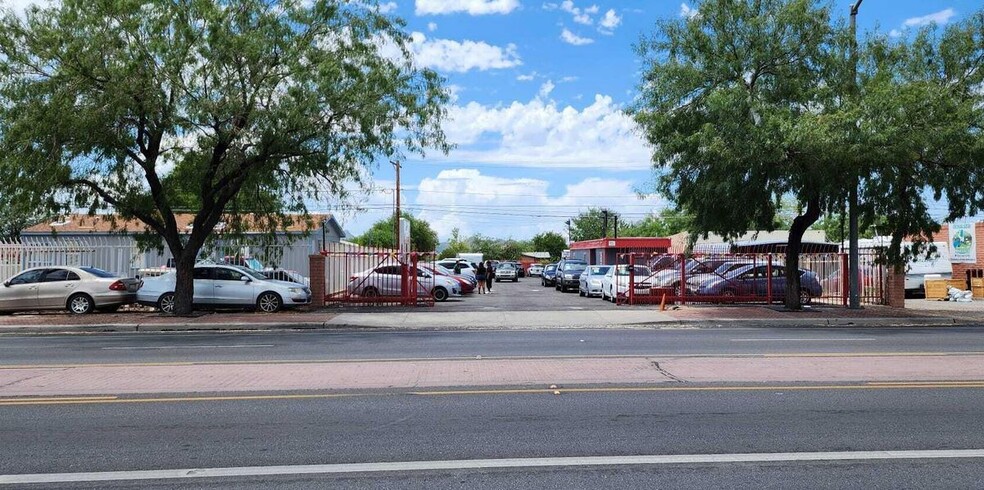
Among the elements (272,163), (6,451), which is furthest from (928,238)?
(6,451)

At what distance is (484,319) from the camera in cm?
2039

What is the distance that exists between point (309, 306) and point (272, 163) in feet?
16.9

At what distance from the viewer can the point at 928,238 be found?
2173 centimetres

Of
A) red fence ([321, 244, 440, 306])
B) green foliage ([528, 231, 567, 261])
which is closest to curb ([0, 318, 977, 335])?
red fence ([321, 244, 440, 306])

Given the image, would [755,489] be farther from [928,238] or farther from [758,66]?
[928,238]

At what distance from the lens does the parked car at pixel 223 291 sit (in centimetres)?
2242

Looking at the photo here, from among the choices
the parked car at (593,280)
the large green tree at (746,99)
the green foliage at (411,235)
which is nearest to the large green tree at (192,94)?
the large green tree at (746,99)

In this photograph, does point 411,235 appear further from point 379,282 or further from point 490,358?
point 490,358

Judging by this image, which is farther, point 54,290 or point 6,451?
point 54,290

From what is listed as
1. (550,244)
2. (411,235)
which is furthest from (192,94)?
(550,244)

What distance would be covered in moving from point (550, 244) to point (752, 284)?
102m

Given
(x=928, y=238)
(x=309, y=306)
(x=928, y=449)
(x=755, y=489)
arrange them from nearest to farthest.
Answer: (x=755, y=489) < (x=928, y=449) < (x=928, y=238) < (x=309, y=306)

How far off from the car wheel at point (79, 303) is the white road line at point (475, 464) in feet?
60.5

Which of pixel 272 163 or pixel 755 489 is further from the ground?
pixel 272 163
